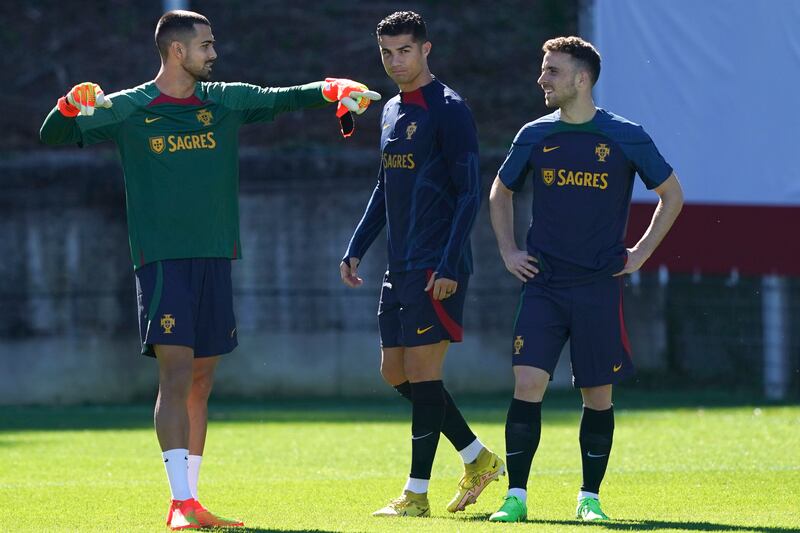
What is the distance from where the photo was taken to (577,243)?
782cm

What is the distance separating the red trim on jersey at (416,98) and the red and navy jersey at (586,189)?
634mm

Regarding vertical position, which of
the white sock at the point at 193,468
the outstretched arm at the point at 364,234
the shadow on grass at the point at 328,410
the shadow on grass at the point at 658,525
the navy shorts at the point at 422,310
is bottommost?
the shadow on grass at the point at 328,410

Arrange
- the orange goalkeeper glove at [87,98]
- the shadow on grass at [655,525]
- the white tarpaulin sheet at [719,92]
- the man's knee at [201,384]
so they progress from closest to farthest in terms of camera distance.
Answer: the shadow on grass at [655,525], the orange goalkeeper glove at [87,98], the man's knee at [201,384], the white tarpaulin sheet at [719,92]

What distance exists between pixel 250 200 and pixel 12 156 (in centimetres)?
280

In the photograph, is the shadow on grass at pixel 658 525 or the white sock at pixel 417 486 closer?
the shadow on grass at pixel 658 525

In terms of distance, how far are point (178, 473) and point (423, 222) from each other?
168cm

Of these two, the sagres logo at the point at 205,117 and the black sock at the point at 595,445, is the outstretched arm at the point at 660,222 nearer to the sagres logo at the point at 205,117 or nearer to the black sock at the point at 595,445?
the black sock at the point at 595,445

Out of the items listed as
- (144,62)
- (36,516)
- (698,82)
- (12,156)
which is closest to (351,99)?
(36,516)

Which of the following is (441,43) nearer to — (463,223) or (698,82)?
(698,82)

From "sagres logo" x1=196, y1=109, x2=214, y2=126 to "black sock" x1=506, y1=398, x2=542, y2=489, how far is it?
1.89m

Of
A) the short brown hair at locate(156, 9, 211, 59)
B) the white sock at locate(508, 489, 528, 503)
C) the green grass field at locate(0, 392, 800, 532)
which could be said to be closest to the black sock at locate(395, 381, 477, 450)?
the green grass field at locate(0, 392, 800, 532)

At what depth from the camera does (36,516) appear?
8047 mm

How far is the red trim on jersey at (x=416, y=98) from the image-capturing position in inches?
324

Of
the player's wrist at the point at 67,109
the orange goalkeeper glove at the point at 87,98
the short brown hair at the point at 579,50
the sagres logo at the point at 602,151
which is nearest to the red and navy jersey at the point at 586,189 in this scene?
the sagres logo at the point at 602,151
